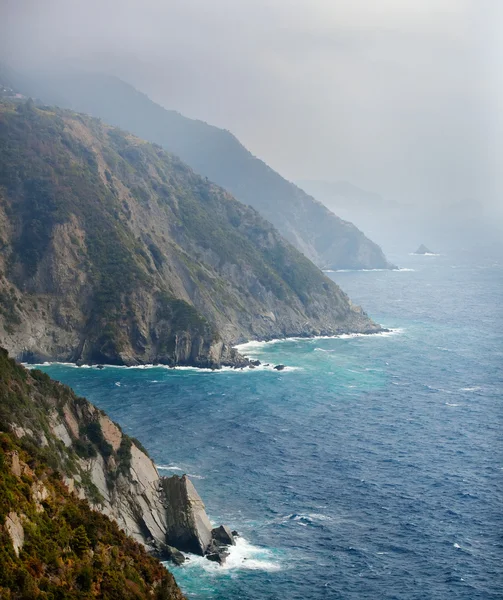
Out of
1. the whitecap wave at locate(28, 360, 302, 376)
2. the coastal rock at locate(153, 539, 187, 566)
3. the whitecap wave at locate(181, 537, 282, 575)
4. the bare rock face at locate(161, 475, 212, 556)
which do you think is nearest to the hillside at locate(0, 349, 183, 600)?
the bare rock face at locate(161, 475, 212, 556)

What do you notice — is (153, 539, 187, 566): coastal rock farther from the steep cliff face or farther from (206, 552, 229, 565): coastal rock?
(206, 552, 229, 565): coastal rock

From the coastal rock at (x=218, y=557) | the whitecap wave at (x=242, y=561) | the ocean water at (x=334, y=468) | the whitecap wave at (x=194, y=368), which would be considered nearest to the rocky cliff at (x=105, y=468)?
the coastal rock at (x=218, y=557)

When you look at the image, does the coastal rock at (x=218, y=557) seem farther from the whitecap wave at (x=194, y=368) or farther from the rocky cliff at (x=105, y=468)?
the whitecap wave at (x=194, y=368)

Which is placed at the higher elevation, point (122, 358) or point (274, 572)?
point (122, 358)

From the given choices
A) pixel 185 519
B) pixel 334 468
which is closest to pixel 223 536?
pixel 185 519

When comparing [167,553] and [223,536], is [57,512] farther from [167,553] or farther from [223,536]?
[223,536]

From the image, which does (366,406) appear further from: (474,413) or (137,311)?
(137,311)

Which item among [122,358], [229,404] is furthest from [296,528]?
[122,358]

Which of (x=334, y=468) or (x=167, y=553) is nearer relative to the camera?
(x=167, y=553)
